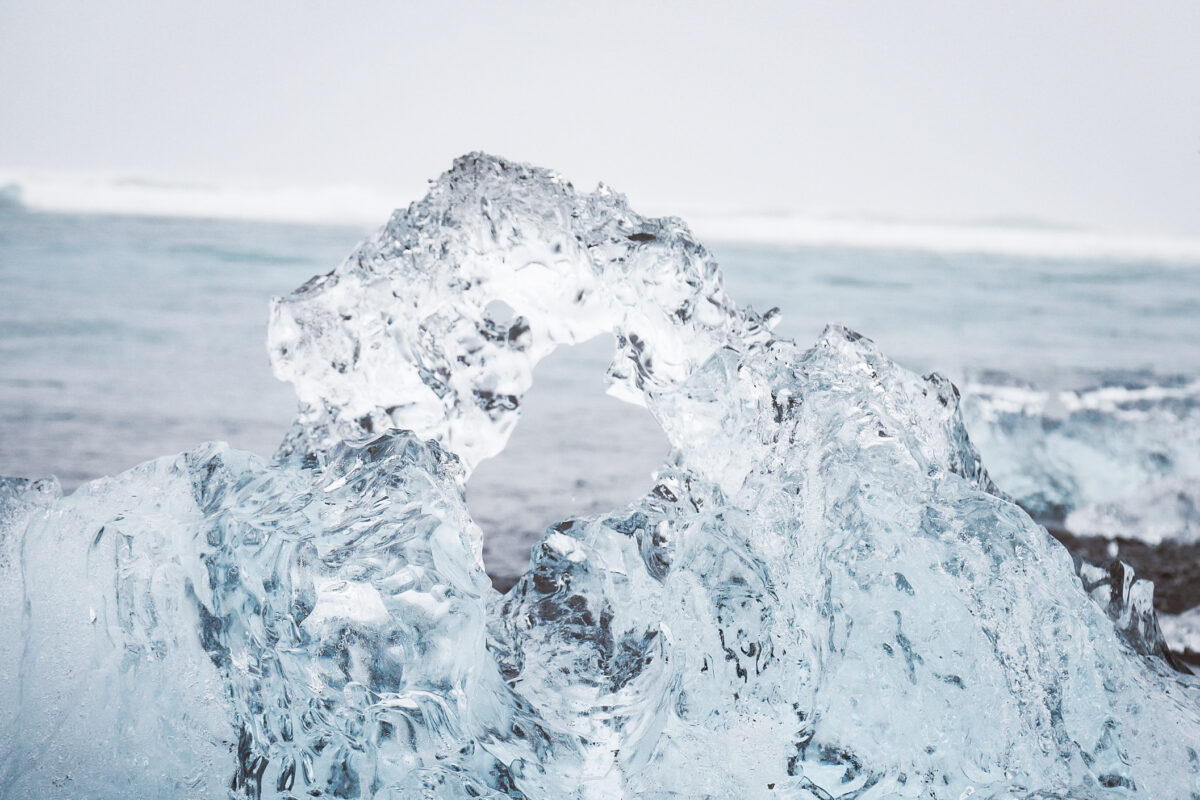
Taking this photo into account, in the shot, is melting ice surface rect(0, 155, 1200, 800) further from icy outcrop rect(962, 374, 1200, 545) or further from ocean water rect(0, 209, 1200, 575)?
icy outcrop rect(962, 374, 1200, 545)

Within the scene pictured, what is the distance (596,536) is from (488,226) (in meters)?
0.57

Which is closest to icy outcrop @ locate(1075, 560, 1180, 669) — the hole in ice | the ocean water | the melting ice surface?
the melting ice surface

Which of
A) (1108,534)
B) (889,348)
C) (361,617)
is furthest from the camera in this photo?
(889,348)

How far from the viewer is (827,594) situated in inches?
44.1

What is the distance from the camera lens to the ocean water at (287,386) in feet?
8.42

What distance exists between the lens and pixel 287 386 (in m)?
3.54

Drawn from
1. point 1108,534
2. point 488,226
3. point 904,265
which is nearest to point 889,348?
point 1108,534

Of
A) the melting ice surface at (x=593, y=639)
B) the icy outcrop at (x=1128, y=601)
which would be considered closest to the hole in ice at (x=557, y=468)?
the melting ice surface at (x=593, y=639)

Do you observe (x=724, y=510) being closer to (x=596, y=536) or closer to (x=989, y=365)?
(x=596, y=536)

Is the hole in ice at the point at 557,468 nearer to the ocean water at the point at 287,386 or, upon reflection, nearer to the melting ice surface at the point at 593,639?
the ocean water at the point at 287,386

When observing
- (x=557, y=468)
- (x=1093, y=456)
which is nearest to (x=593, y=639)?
(x=557, y=468)

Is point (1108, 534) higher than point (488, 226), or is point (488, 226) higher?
point (488, 226)

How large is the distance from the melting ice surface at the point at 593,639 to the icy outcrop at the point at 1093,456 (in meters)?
0.99

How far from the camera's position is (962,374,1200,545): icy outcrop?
223 cm
